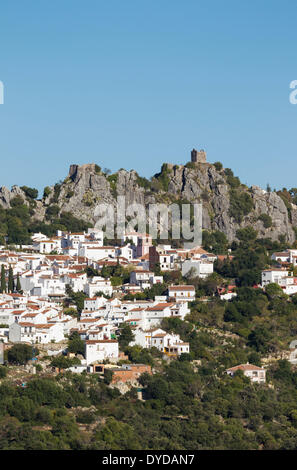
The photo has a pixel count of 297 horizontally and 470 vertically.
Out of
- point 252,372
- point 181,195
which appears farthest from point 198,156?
point 252,372

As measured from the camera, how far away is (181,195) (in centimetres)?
8762

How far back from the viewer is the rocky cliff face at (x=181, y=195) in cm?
8469

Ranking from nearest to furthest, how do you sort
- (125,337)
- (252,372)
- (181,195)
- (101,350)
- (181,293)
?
(101,350) → (252,372) → (125,337) → (181,293) → (181,195)

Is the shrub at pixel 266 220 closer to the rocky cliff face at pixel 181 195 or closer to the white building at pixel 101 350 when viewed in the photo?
the rocky cliff face at pixel 181 195

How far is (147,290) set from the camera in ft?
213

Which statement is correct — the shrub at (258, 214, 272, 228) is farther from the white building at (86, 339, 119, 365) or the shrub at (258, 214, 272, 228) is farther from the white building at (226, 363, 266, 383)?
the white building at (86, 339, 119, 365)

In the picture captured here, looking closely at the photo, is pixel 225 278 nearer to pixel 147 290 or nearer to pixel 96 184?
pixel 147 290

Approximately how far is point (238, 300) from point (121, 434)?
1827 centimetres

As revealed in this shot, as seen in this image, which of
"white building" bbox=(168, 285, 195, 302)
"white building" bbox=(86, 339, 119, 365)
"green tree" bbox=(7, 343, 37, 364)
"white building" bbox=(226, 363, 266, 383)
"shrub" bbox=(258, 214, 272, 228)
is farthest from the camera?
"shrub" bbox=(258, 214, 272, 228)

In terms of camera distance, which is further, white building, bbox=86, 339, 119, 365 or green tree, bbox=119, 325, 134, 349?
green tree, bbox=119, 325, 134, 349

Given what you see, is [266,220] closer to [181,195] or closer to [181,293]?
[181,195]

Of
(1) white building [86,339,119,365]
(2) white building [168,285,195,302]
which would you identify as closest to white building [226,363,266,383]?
(1) white building [86,339,119,365]

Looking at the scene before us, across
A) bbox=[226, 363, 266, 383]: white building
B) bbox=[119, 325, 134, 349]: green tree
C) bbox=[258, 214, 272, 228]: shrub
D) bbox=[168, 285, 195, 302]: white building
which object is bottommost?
bbox=[226, 363, 266, 383]: white building

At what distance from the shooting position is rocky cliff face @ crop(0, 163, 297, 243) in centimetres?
8469
